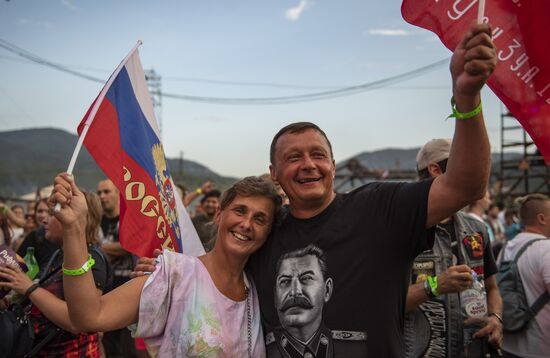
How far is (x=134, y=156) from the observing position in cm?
263

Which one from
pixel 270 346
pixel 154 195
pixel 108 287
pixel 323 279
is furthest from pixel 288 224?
pixel 108 287

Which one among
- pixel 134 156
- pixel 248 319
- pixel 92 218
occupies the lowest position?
pixel 248 319

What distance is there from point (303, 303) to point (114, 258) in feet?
11.5

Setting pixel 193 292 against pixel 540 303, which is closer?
pixel 193 292

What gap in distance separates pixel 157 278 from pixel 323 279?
0.72 metres

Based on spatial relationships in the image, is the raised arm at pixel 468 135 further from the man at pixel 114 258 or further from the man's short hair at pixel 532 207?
the man at pixel 114 258

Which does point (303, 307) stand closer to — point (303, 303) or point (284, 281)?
point (303, 303)

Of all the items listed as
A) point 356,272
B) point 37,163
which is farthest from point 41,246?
point 37,163

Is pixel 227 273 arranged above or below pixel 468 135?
below

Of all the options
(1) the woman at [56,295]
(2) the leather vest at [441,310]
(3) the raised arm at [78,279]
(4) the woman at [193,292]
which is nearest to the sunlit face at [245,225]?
(4) the woman at [193,292]

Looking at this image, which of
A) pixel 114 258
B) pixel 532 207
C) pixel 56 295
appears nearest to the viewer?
pixel 56 295

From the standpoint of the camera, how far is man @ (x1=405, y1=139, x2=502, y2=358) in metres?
2.56

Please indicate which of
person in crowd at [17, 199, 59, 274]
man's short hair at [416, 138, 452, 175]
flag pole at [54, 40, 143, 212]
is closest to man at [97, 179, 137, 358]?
person in crowd at [17, 199, 59, 274]

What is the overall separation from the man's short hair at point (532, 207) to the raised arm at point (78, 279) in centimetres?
355
